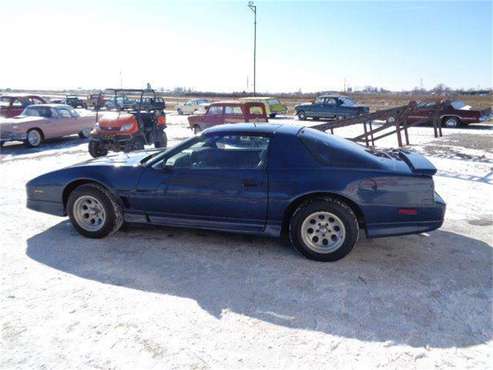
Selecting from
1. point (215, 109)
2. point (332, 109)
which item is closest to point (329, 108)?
point (332, 109)

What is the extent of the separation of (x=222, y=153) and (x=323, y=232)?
1418 millimetres

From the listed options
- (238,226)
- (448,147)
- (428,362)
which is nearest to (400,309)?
(428,362)

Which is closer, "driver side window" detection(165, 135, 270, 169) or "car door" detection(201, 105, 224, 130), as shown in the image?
"driver side window" detection(165, 135, 270, 169)

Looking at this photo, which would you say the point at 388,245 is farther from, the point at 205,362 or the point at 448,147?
the point at 448,147

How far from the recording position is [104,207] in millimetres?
4441

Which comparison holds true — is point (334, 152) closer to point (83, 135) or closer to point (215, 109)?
point (215, 109)

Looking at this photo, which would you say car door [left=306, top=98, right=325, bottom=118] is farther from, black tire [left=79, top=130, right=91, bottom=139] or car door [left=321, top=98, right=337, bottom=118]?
black tire [left=79, top=130, right=91, bottom=139]

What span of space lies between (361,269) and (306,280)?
0.63 m

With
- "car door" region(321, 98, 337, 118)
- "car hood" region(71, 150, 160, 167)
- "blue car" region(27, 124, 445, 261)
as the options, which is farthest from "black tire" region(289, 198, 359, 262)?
"car door" region(321, 98, 337, 118)

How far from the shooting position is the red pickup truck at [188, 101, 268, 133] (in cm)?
1343

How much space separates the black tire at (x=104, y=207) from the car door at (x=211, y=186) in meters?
0.25

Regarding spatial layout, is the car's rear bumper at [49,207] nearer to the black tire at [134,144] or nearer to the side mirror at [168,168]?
the side mirror at [168,168]

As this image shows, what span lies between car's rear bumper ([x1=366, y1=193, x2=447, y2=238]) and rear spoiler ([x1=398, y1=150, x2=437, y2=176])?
311 mm

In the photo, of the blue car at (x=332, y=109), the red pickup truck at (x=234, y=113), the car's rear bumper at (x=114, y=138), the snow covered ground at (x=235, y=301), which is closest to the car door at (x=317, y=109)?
the blue car at (x=332, y=109)
